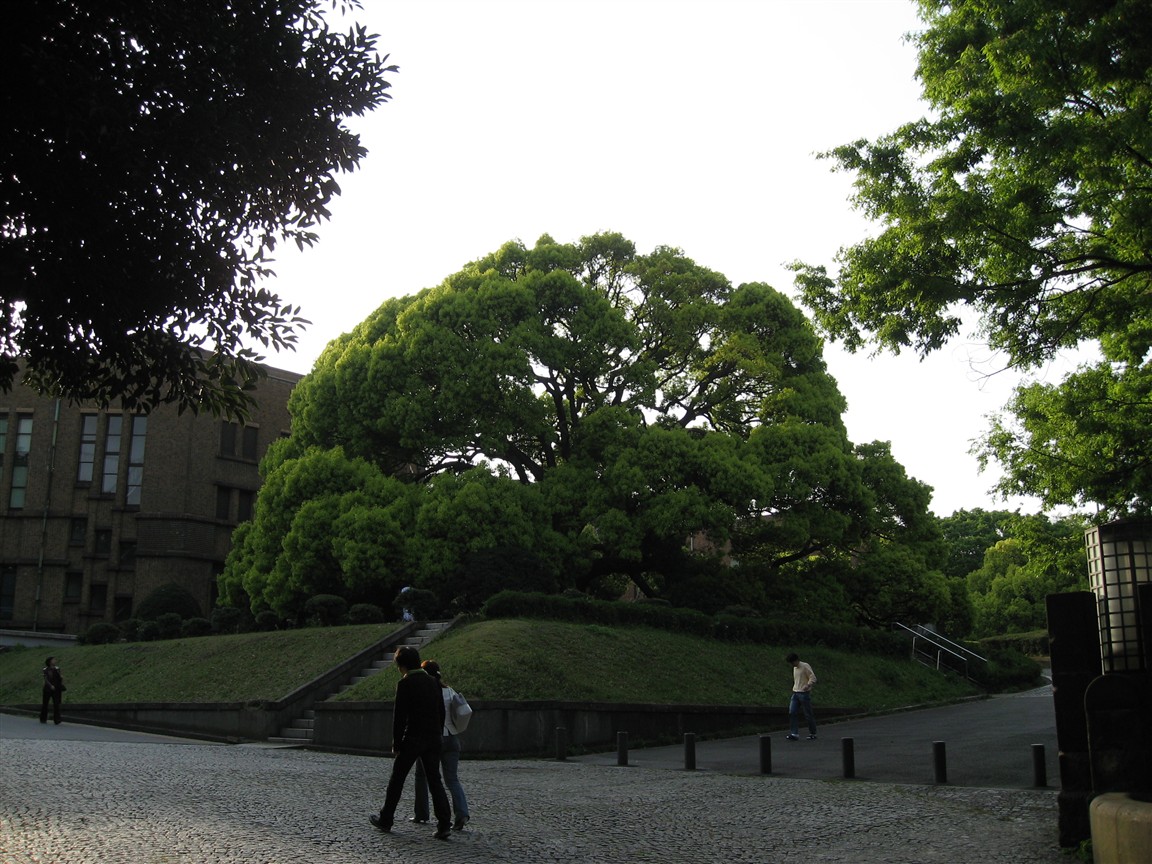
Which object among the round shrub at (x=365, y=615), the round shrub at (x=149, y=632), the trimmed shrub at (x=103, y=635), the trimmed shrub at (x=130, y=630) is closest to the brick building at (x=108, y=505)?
the trimmed shrub at (x=103, y=635)

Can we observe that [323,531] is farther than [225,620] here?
No

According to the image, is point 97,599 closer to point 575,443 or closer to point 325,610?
point 325,610

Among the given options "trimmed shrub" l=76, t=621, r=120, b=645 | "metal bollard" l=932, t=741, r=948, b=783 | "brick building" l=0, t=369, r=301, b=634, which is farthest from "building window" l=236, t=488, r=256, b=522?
"metal bollard" l=932, t=741, r=948, b=783

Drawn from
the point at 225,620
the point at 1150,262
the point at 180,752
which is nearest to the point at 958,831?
the point at 1150,262

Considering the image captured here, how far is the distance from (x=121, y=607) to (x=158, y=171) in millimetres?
38739

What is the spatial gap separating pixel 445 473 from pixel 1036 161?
1880 centimetres

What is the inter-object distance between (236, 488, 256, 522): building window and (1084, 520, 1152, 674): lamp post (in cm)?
3941

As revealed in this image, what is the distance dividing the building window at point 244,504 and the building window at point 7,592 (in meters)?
9.26

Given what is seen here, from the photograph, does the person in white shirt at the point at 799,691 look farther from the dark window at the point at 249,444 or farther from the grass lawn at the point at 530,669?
the dark window at the point at 249,444

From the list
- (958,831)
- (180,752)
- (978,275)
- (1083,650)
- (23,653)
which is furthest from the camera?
(23,653)

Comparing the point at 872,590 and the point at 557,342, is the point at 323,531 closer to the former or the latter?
the point at 557,342

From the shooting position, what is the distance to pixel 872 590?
31.0 metres

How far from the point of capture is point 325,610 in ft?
88.2

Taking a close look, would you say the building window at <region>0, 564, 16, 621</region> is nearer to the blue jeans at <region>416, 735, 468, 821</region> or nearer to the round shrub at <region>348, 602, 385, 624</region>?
the round shrub at <region>348, 602, 385, 624</region>
